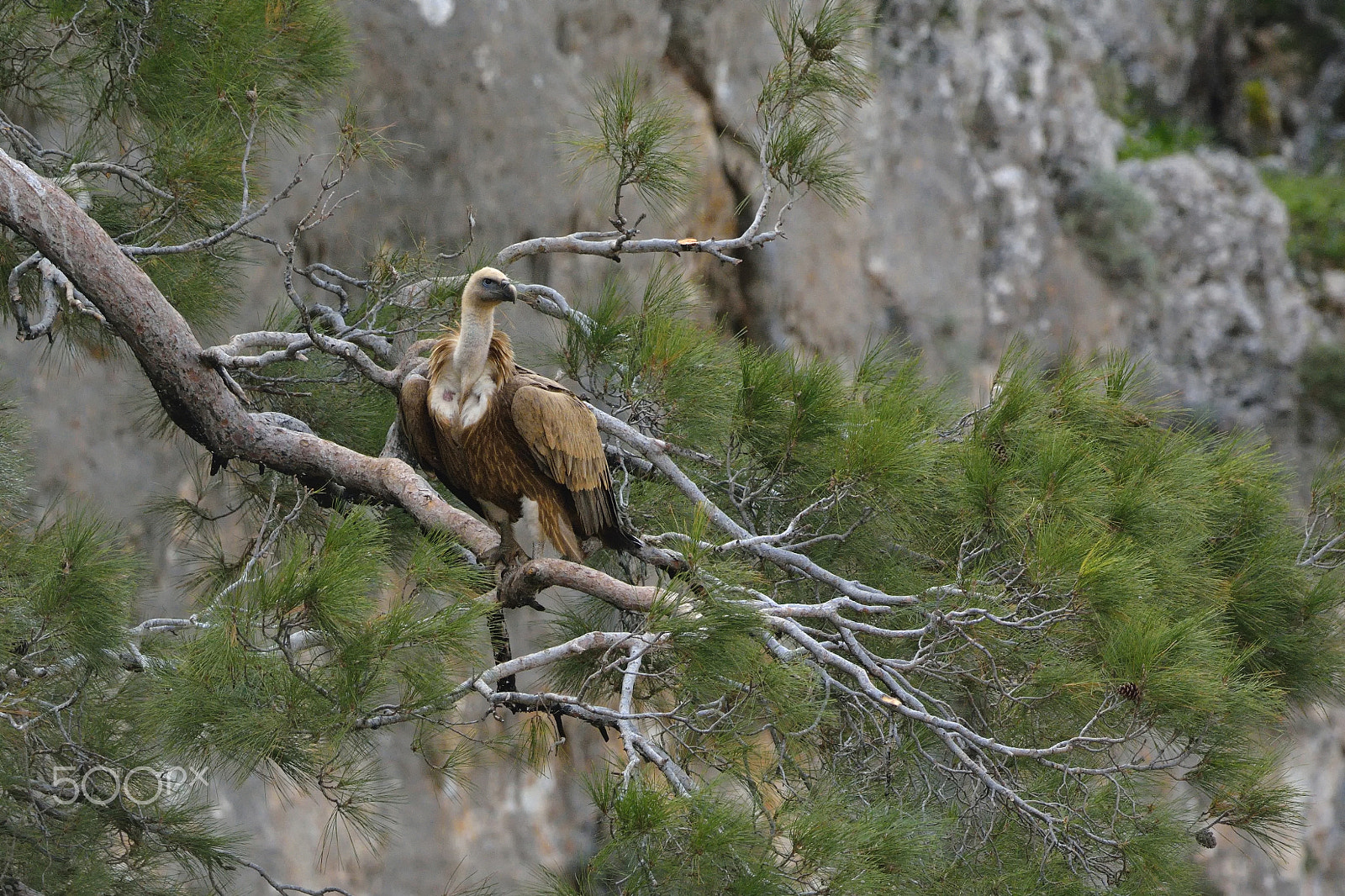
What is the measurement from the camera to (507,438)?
2191mm

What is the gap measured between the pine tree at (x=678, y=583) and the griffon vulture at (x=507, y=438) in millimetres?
133

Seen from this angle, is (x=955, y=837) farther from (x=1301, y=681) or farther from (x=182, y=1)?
(x=182, y=1)

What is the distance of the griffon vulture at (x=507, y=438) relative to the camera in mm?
2117

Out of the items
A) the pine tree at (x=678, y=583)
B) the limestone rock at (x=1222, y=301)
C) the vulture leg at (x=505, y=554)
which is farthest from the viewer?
the limestone rock at (x=1222, y=301)

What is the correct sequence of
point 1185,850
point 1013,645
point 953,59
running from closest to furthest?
point 1013,645 < point 1185,850 < point 953,59

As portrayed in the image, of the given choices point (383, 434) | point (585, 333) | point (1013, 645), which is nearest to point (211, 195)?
point (383, 434)

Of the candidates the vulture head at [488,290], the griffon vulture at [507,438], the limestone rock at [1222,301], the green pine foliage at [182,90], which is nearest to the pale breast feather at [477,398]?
the griffon vulture at [507,438]

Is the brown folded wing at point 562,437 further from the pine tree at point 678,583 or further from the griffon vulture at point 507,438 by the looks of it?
the pine tree at point 678,583

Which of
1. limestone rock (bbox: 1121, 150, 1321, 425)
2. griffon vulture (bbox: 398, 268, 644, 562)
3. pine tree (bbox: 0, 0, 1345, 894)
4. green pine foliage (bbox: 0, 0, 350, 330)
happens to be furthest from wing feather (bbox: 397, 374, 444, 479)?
limestone rock (bbox: 1121, 150, 1321, 425)

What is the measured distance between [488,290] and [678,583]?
0.77m

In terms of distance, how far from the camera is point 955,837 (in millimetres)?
1909

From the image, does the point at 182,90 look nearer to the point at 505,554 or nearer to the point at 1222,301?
the point at 505,554

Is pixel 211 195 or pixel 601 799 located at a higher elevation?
pixel 211 195

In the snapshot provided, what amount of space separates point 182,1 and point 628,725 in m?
1.73
